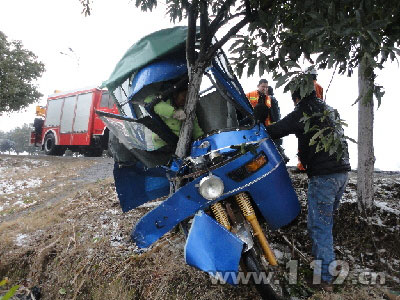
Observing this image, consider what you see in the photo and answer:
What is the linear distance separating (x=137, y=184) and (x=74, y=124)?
9.76m

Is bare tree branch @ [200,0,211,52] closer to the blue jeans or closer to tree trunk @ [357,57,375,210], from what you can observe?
the blue jeans

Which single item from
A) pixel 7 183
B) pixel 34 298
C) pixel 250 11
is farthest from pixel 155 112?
pixel 7 183

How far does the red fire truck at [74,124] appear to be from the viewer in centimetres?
1123

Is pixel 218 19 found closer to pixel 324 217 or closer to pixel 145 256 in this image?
pixel 324 217

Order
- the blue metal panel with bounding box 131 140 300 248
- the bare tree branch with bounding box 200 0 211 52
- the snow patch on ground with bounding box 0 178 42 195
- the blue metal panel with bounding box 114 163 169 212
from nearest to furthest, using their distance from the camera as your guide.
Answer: the blue metal panel with bounding box 131 140 300 248, the bare tree branch with bounding box 200 0 211 52, the blue metal panel with bounding box 114 163 169 212, the snow patch on ground with bounding box 0 178 42 195

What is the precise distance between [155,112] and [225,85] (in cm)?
70

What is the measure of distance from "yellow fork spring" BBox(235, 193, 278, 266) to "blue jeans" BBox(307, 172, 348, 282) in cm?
53

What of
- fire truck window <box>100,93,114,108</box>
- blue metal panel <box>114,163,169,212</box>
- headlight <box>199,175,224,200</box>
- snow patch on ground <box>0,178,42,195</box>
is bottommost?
snow patch on ground <box>0,178,42,195</box>

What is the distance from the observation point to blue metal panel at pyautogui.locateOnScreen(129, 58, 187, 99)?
9.01 ft

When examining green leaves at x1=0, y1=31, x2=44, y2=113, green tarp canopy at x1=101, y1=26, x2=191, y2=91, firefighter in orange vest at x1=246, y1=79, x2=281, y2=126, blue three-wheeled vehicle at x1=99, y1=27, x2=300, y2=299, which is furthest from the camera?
green leaves at x1=0, y1=31, x2=44, y2=113

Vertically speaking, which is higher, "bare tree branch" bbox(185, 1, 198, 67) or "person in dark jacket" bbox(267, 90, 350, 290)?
"bare tree branch" bbox(185, 1, 198, 67)

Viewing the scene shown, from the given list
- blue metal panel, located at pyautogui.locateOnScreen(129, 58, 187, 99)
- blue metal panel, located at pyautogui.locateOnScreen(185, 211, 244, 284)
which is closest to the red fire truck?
blue metal panel, located at pyautogui.locateOnScreen(129, 58, 187, 99)

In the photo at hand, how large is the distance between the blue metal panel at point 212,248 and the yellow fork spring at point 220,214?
0.75 ft

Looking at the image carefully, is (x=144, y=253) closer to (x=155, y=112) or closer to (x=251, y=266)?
(x=251, y=266)
